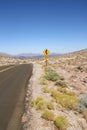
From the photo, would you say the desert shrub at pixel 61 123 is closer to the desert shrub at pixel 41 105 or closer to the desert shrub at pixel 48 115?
the desert shrub at pixel 48 115

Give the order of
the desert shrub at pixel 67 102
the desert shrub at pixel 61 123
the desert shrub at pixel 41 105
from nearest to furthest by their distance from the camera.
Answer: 1. the desert shrub at pixel 61 123
2. the desert shrub at pixel 41 105
3. the desert shrub at pixel 67 102

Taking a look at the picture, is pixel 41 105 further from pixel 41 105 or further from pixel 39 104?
pixel 39 104

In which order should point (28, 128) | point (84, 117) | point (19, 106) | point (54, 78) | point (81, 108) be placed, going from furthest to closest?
point (54, 78)
point (19, 106)
point (81, 108)
point (84, 117)
point (28, 128)

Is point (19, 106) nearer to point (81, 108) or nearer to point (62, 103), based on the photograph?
point (62, 103)

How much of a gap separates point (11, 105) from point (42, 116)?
257 centimetres

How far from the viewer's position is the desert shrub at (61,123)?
8050 mm

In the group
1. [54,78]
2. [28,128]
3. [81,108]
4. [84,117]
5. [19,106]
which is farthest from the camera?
[54,78]

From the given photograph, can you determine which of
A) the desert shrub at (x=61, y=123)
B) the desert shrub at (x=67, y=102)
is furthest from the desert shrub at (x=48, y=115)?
the desert shrub at (x=67, y=102)

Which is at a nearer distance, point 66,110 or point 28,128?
point 28,128

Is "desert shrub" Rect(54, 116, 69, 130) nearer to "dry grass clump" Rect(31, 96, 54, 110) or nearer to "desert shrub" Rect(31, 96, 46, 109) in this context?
"dry grass clump" Rect(31, 96, 54, 110)

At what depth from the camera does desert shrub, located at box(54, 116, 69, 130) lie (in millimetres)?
8050

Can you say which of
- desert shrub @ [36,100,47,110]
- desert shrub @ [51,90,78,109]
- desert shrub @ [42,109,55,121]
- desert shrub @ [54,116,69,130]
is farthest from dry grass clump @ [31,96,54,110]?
desert shrub @ [54,116,69,130]

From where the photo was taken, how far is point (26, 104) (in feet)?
38.0

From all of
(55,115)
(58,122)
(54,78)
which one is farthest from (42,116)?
(54,78)
